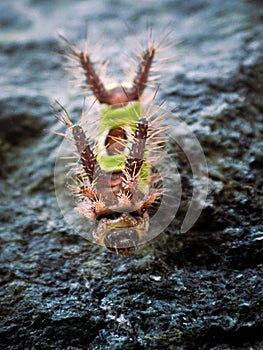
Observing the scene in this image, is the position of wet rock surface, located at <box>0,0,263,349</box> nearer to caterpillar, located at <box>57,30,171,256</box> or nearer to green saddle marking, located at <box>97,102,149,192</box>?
caterpillar, located at <box>57,30,171,256</box>

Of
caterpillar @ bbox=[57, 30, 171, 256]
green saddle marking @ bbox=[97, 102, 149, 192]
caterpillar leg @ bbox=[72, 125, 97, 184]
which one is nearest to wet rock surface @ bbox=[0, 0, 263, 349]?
caterpillar @ bbox=[57, 30, 171, 256]

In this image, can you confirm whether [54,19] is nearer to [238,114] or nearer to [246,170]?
[238,114]

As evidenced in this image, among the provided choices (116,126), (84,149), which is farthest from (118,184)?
(116,126)

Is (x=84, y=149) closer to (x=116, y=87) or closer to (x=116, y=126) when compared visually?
(x=116, y=126)

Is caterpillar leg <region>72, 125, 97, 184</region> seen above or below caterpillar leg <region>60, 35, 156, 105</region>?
below

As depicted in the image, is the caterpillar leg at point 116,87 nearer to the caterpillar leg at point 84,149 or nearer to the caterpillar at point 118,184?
the caterpillar at point 118,184

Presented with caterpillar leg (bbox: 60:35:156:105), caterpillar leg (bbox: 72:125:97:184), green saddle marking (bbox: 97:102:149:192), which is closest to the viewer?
caterpillar leg (bbox: 72:125:97:184)

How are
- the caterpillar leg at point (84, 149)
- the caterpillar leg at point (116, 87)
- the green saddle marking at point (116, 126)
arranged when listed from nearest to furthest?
the caterpillar leg at point (84, 149) → the green saddle marking at point (116, 126) → the caterpillar leg at point (116, 87)

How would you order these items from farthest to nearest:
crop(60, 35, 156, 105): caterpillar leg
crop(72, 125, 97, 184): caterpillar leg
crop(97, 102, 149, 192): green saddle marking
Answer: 1. crop(60, 35, 156, 105): caterpillar leg
2. crop(97, 102, 149, 192): green saddle marking
3. crop(72, 125, 97, 184): caterpillar leg

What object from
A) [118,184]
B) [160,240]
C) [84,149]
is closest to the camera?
[84,149]

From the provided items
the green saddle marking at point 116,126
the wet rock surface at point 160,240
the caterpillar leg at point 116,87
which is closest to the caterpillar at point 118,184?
the green saddle marking at point 116,126
